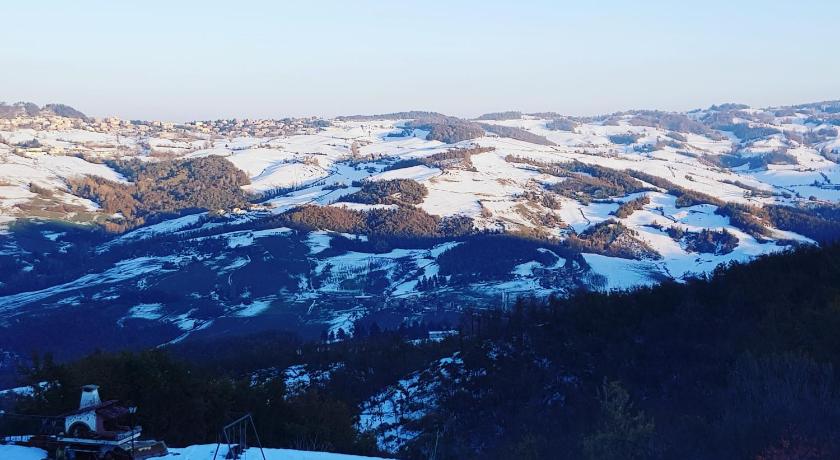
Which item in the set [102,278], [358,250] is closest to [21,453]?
[102,278]

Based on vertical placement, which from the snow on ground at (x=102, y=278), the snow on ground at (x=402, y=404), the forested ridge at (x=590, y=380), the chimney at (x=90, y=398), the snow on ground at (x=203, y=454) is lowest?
the snow on ground at (x=102, y=278)

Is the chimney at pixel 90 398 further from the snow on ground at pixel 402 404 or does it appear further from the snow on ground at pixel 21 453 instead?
the snow on ground at pixel 402 404

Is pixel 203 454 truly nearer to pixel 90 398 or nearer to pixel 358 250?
pixel 90 398

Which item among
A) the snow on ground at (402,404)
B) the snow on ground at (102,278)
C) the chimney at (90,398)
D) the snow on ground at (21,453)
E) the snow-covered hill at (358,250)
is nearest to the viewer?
the snow on ground at (21,453)

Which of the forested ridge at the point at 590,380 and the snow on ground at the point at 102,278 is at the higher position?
the forested ridge at the point at 590,380

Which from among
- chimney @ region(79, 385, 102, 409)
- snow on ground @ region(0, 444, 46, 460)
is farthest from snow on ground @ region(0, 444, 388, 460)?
chimney @ region(79, 385, 102, 409)

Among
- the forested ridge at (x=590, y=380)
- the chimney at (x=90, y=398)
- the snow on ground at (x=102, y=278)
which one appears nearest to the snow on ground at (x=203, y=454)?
the chimney at (x=90, y=398)

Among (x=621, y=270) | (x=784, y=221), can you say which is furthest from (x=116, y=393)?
(x=784, y=221)

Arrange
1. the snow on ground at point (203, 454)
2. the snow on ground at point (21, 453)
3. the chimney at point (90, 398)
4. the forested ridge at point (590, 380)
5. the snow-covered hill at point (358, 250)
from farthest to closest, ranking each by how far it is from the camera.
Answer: the snow-covered hill at point (358, 250), the forested ridge at point (590, 380), the chimney at point (90, 398), the snow on ground at point (203, 454), the snow on ground at point (21, 453)
